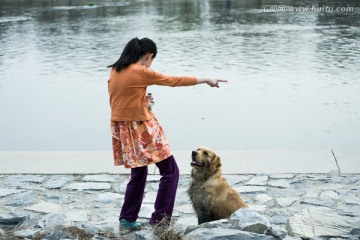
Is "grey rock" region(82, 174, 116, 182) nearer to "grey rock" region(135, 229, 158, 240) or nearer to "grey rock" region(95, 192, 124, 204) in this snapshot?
"grey rock" region(95, 192, 124, 204)

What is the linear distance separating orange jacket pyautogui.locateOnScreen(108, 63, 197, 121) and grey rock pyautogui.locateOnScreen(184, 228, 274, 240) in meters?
1.14

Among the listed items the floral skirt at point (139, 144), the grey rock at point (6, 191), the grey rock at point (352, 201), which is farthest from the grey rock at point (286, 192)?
the grey rock at point (6, 191)

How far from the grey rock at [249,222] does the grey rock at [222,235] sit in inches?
5.6

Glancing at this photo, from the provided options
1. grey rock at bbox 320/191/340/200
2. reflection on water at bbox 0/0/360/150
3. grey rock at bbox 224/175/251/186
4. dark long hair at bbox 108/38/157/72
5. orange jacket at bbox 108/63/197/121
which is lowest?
reflection on water at bbox 0/0/360/150

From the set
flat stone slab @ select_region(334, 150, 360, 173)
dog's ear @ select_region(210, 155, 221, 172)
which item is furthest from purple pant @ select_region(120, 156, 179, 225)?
flat stone slab @ select_region(334, 150, 360, 173)

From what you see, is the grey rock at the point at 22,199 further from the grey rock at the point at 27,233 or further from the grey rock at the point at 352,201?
the grey rock at the point at 352,201

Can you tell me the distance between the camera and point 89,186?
7891 mm

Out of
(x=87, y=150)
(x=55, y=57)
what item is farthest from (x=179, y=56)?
(x=87, y=150)

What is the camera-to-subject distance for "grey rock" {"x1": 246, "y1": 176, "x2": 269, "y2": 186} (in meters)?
7.84

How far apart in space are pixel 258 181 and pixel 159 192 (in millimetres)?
2061

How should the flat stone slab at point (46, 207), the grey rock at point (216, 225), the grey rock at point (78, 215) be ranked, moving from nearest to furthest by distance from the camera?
the grey rock at point (216, 225) → the grey rock at point (78, 215) → the flat stone slab at point (46, 207)

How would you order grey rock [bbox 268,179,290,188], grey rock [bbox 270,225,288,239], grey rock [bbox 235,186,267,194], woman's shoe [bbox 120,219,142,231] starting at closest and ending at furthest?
1. grey rock [bbox 270,225,288,239]
2. woman's shoe [bbox 120,219,142,231]
3. grey rock [bbox 235,186,267,194]
4. grey rock [bbox 268,179,290,188]

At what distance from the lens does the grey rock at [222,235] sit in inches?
203

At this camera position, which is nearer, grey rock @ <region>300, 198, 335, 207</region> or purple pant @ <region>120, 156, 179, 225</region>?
purple pant @ <region>120, 156, 179, 225</region>
